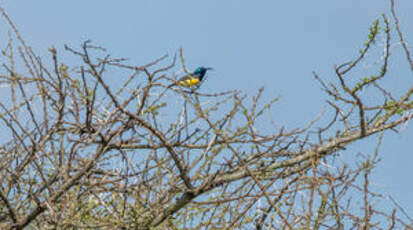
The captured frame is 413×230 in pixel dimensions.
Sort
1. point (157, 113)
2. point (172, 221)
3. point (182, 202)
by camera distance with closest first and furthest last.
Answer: point (182, 202) → point (157, 113) → point (172, 221)

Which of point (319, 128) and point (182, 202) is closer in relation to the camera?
point (182, 202)

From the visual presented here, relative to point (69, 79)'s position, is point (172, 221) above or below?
below

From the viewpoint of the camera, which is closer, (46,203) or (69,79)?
(46,203)

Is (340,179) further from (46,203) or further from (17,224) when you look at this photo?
(17,224)

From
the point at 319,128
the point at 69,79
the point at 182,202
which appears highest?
the point at 69,79

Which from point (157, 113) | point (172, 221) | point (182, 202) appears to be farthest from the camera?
point (172, 221)

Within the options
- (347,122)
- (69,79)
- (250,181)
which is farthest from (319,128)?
(69,79)

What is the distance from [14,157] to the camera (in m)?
5.05

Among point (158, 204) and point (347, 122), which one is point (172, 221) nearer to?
point (158, 204)

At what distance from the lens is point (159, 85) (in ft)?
14.0

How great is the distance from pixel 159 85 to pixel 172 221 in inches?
50.4

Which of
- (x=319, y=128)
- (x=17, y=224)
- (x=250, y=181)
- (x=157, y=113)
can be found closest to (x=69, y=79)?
(x=157, y=113)

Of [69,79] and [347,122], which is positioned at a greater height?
[69,79]

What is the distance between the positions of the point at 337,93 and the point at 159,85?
4.28ft
